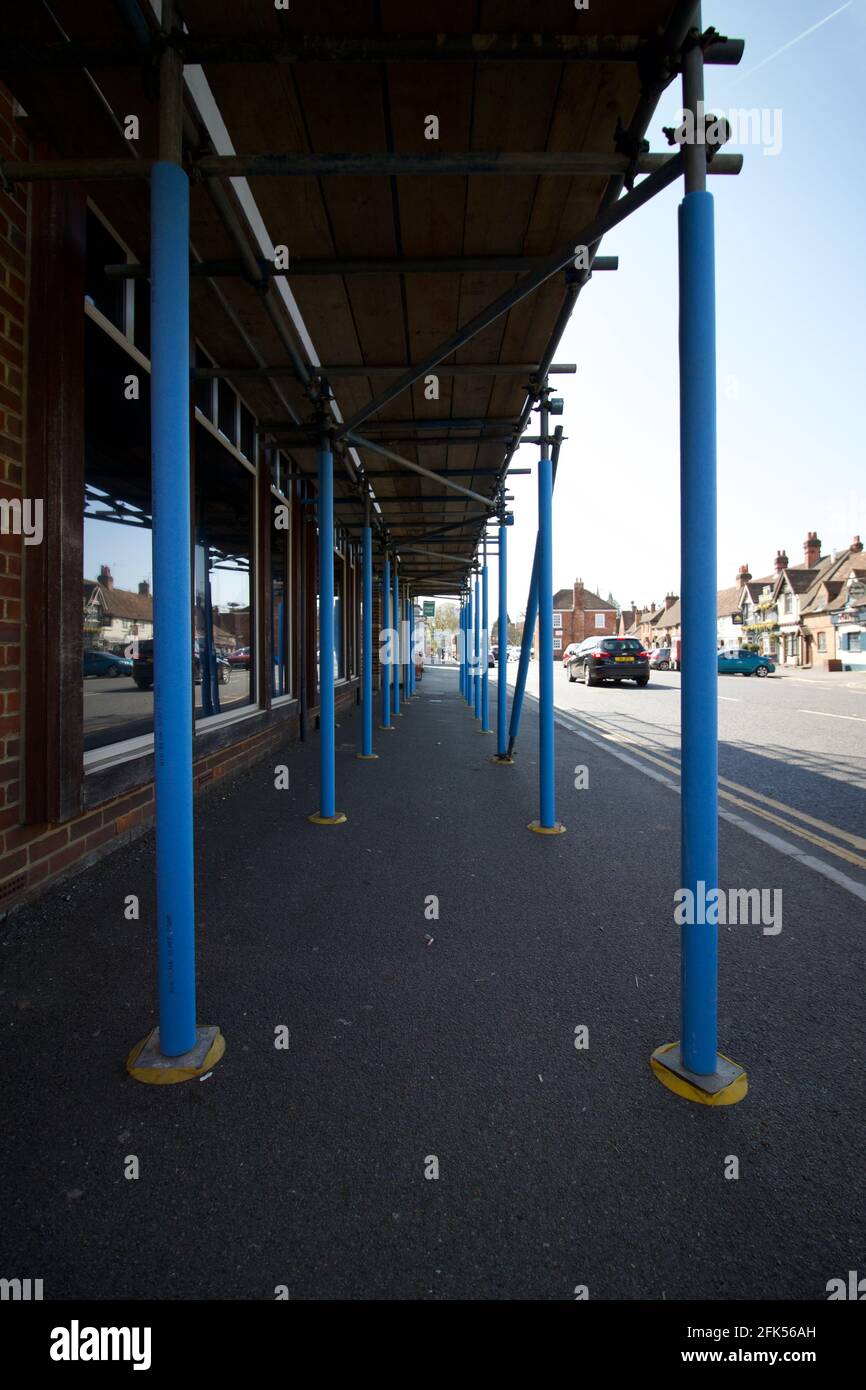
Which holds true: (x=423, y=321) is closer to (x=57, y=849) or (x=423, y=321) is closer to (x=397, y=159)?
(x=397, y=159)

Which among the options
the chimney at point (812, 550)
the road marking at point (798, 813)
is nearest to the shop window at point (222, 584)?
the road marking at point (798, 813)

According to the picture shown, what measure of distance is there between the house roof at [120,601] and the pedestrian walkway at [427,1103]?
5.64ft

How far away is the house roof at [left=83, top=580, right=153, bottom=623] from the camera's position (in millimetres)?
4023

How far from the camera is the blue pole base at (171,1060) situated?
1.94m

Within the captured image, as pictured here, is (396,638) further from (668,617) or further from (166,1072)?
(668,617)

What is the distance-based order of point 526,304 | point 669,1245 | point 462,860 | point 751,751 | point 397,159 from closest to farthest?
point 669,1245 → point 397,159 → point 526,304 → point 462,860 → point 751,751

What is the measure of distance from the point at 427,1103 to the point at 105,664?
11.5ft

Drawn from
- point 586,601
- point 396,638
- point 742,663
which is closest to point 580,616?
point 586,601

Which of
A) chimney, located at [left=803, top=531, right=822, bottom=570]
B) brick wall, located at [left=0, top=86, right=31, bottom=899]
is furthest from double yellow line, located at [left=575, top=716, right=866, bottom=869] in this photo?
chimney, located at [left=803, top=531, right=822, bottom=570]

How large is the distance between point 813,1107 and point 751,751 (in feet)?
24.4

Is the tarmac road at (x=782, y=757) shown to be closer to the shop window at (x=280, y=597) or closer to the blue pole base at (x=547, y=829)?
the blue pole base at (x=547, y=829)
